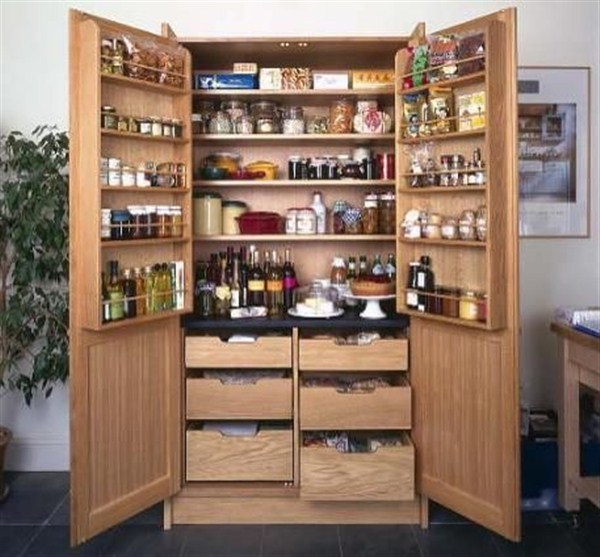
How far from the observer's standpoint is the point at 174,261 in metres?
2.43

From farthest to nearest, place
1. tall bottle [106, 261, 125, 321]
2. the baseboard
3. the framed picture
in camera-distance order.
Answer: the baseboard, the framed picture, tall bottle [106, 261, 125, 321]

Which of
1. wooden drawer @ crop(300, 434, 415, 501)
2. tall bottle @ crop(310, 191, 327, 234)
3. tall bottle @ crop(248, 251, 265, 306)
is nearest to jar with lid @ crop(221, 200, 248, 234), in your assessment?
tall bottle @ crop(248, 251, 265, 306)

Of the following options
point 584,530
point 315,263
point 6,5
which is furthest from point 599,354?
point 6,5

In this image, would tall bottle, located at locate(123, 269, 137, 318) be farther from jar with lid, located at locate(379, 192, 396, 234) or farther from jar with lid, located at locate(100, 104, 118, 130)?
jar with lid, located at locate(379, 192, 396, 234)

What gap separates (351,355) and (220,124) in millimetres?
1139

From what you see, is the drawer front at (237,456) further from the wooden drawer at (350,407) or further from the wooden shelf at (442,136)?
the wooden shelf at (442,136)

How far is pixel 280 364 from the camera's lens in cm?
238

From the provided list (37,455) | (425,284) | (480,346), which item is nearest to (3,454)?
(37,455)

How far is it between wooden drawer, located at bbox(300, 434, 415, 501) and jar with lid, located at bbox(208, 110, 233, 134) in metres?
1.39

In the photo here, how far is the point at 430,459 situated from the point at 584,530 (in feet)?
2.26

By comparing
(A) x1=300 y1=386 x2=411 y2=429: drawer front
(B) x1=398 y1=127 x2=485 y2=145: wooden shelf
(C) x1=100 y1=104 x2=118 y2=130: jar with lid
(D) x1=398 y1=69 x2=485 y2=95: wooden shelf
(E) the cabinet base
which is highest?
(D) x1=398 y1=69 x2=485 y2=95: wooden shelf

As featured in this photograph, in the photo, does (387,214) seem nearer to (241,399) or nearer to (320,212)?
(320,212)

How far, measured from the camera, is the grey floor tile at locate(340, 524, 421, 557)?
7.33ft

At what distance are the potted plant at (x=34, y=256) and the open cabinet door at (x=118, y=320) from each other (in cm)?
47
